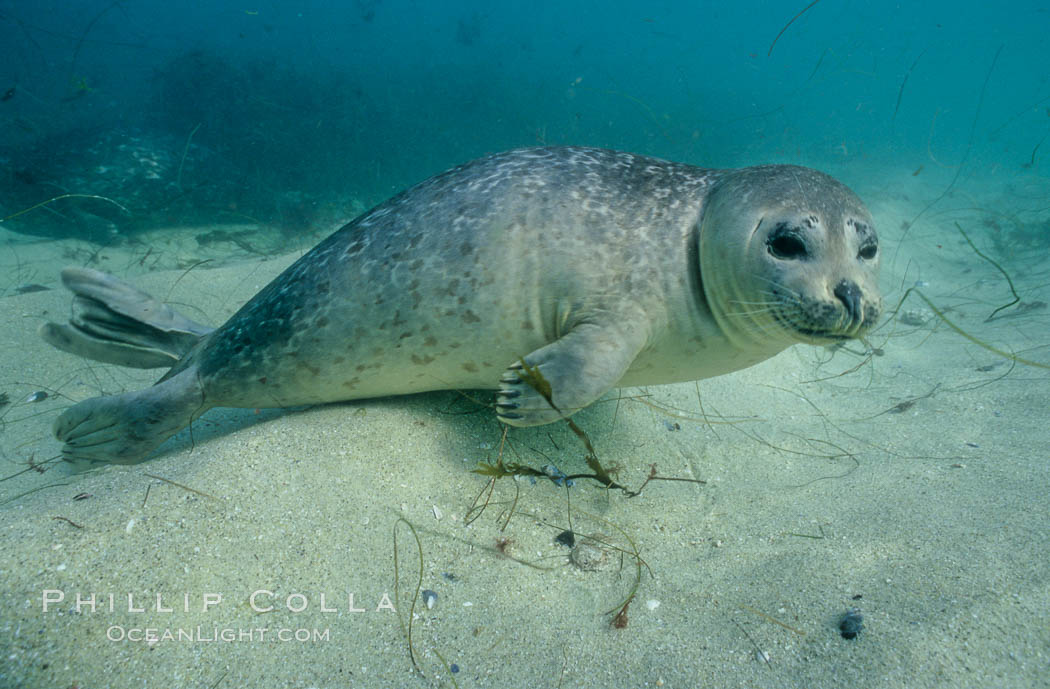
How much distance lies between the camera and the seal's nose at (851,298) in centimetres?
189

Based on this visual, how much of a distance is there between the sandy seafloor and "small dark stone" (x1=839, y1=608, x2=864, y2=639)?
2 centimetres

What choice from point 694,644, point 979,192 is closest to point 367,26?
point 979,192

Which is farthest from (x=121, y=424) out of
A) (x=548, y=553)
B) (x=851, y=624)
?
(x=851, y=624)

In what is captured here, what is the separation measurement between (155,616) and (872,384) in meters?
4.18

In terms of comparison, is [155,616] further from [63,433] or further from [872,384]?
[872,384]

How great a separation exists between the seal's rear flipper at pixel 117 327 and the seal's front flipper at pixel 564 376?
7.21 ft

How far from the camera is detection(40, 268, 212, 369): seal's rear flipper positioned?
289cm

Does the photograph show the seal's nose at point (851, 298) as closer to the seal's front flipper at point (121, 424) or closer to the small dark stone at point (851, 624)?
the small dark stone at point (851, 624)

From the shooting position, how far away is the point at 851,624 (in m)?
1.47

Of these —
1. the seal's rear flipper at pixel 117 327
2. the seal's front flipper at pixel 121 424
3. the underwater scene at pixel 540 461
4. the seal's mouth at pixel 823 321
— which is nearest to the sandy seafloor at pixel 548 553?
the underwater scene at pixel 540 461

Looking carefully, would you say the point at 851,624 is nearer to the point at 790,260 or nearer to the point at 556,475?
the point at 556,475

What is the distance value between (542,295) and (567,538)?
38.6 inches

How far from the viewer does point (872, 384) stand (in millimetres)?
3756

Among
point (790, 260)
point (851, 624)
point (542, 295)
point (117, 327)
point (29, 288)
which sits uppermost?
point (790, 260)
